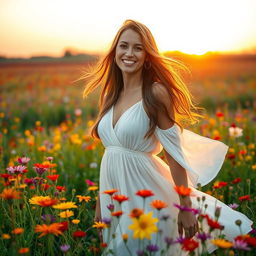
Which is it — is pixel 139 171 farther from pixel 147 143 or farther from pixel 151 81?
pixel 151 81

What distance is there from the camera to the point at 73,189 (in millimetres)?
2359

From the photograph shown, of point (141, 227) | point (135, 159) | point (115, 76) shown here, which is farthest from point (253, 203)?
point (141, 227)

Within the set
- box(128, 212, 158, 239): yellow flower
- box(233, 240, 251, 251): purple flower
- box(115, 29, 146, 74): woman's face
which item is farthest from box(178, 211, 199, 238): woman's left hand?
box(115, 29, 146, 74): woman's face

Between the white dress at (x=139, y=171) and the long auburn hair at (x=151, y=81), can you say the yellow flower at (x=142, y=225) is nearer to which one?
the white dress at (x=139, y=171)

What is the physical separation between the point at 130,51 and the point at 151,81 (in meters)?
0.22

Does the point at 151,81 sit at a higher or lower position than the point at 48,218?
higher

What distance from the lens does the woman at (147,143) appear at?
2.10 m

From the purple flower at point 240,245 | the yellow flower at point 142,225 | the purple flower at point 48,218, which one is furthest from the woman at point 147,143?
the yellow flower at point 142,225

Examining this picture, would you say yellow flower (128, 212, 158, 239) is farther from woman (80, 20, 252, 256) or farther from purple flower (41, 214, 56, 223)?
woman (80, 20, 252, 256)

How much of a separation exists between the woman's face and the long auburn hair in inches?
1.2

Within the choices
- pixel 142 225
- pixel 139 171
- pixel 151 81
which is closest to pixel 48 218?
pixel 142 225

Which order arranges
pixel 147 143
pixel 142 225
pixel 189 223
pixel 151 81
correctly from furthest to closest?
pixel 151 81 < pixel 147 143 < pixel 189 223 < pixel 142 225

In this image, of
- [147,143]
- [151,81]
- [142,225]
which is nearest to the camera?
[142,225]

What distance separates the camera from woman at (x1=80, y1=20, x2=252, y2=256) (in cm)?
210
